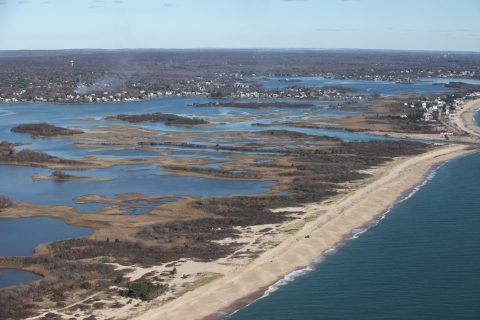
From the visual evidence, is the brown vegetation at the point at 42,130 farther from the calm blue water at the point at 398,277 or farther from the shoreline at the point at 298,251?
the calm blue water at the point at 398,277

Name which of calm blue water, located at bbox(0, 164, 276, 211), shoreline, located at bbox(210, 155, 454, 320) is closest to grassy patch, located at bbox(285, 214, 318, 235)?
shoreline, located at bbox(210, 155, 454, 320)

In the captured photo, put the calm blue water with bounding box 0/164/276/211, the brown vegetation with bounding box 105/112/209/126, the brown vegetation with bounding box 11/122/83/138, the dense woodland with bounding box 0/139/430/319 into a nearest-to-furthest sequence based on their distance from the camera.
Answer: the dense woodland with bounding box 0/139/430/319 → the calm blue water with bounding box 0/164/276/211 → the brown vegetation with bounding box 11/122/83/138 → the brown vegetation with bounding box 105/112/209/126

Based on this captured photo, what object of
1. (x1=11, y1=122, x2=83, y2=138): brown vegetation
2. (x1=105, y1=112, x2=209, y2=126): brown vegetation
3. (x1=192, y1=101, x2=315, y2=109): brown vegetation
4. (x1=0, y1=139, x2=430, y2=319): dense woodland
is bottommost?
(x1=0, y1=139, x2=430, y2=319): dense woodland

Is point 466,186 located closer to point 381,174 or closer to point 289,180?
point 381,174

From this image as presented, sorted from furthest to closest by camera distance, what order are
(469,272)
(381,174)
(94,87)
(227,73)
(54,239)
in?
1. (227,73)
2. (94,87)
3. (381,174)
4. (54,239)
5. (469,272)

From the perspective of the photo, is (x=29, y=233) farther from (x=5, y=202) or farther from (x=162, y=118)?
(x=162, y=118)

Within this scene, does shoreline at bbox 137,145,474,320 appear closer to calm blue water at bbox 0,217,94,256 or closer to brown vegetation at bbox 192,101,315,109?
calm blue water at bbox 0,217,94,256

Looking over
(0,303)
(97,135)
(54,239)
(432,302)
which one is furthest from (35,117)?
(432,302)
